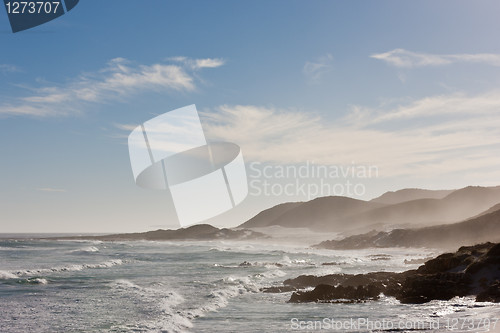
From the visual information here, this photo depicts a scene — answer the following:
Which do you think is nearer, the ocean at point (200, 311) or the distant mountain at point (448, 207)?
the ocean at point (200, 311)

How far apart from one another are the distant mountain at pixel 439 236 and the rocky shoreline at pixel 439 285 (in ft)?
98.1

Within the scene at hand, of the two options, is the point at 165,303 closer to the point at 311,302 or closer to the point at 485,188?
the point at 311,302

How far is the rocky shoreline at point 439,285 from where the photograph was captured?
19953 mm

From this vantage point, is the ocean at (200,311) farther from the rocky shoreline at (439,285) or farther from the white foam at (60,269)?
the white foam at (60,269)

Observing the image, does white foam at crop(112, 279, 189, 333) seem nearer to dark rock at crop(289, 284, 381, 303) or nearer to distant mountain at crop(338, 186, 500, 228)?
dark rock at crop(289, 284, 381, 303)

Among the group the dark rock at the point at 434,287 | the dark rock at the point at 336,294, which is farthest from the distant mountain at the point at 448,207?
the dark rock at the point at 336,294

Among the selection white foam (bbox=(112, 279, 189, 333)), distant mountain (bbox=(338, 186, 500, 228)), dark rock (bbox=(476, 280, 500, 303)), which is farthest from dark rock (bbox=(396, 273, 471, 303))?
distant mountain (bbox=(338, 186, 500, 228))

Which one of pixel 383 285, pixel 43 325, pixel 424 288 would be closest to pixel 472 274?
pixel 424 288

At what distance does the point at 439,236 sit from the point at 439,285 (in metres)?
47.0

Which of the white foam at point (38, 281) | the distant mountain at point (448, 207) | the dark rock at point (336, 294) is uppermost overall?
the distant mountain at point (448, 207)

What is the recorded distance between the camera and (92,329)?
15.9 metres

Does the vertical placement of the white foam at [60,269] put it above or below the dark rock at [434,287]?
above

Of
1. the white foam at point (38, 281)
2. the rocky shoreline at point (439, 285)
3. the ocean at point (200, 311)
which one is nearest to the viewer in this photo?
the ocean at point (200, 311)

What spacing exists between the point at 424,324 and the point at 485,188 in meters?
137
